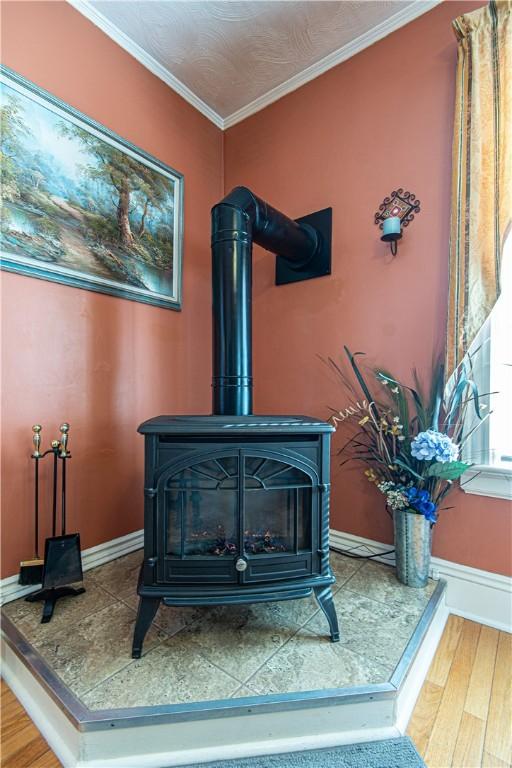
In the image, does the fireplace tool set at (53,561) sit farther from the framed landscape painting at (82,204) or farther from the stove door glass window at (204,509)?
the framed landscape painting at (82,204)

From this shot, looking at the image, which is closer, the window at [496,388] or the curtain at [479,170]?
the curtain at [479,170]

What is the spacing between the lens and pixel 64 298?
65.6 inches

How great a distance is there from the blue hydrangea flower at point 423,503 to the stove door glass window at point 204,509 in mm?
835

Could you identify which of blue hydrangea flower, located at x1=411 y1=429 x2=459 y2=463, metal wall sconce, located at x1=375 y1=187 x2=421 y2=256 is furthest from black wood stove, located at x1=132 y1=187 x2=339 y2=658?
metal wall sconce, located at x1=375 y1=187 x2=421 y2=256

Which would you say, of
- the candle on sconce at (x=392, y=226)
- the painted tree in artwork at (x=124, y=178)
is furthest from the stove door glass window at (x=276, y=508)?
the painted tree in artwork at (x=124, y=178)

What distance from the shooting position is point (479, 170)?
1496 millimetres

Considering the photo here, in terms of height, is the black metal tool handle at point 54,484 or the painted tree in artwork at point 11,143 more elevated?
the painted tree in artwork at point 11,143

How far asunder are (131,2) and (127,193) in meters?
0.87

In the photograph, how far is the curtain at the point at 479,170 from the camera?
4.75 ft

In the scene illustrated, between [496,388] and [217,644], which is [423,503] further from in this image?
[217,644]

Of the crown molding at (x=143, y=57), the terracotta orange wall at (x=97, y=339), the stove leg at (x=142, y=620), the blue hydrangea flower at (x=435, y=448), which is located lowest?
the stove leg at (x=142, y=620)

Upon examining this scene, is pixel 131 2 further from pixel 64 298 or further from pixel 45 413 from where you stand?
pixel 45 413

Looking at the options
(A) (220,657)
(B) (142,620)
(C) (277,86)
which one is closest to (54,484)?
(B) (142,620)

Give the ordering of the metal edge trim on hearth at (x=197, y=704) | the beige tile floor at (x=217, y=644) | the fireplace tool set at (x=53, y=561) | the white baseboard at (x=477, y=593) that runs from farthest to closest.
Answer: the white baseboard at (x=477, y=593) → the fireplace tool set at (x=53, y=561) → the beige tile floor at (x=217, y=644) → the metal edge trim on hearth at (x=197, y=704)
